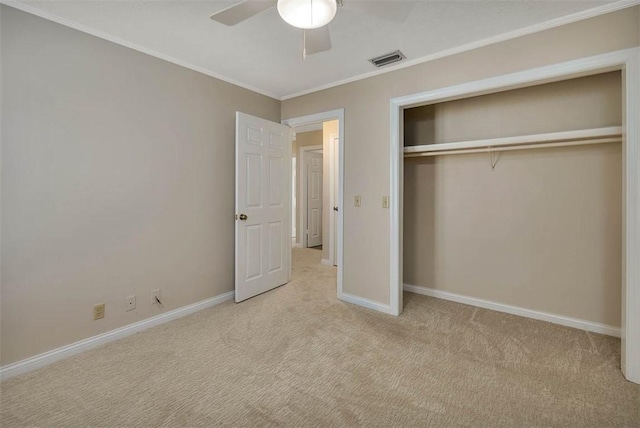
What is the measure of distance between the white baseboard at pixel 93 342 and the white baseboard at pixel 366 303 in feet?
4.59

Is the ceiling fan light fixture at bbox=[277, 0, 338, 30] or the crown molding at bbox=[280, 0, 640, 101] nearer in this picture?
the ceiling fan light fixture at bbox=[277, 0, 338, 30]

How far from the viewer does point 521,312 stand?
9.48 ft

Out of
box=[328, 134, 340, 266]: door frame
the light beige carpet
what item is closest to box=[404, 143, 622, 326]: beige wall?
the light beige carpet

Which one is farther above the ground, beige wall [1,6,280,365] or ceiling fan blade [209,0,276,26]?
ceiling fan blade [209,0,276,26]

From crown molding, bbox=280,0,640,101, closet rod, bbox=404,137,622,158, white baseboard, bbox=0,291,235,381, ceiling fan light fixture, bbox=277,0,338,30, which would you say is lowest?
white baseboard, bbox=0,291,235,381

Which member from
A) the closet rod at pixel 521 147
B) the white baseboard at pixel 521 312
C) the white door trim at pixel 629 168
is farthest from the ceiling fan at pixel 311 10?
the white baseboard at pixel 521 312

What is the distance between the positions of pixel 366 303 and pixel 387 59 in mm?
2345

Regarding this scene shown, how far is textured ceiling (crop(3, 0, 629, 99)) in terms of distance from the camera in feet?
6.45

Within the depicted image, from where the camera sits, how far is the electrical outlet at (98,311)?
7.59 feet

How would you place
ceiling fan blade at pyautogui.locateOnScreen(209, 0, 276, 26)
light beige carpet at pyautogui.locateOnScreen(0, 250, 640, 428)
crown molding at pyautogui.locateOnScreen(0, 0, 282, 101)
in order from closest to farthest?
ceiling fan blade at pyautogui.locateOnScreen(209, 0, 276, 26) → light beige carpet at pyautogui.locateOnScreen(0, 250, 640, 428) → crown molding at pyautogui.locateOnScreen(0, 0, 282, 101)

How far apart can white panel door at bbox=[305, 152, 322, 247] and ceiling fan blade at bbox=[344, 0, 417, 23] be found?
487 cm

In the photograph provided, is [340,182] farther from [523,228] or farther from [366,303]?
[523,228]

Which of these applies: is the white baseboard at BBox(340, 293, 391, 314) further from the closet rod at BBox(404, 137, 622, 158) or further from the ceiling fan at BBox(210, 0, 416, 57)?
the ceiling fan at BBox(210, 0, 416, 57)

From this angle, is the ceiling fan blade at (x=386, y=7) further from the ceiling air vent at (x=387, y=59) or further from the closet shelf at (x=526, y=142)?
the closet shelf at (x=526, y=142)
